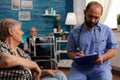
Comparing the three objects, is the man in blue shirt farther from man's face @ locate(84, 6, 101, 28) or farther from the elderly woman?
the elderly woman

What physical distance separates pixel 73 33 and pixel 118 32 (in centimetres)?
296

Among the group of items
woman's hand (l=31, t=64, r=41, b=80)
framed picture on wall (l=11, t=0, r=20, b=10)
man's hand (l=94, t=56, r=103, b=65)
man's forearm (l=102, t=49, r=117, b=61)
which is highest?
framed picture on wall (l=11, t=0, r=20, b=10)

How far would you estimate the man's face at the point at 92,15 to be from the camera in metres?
2.43

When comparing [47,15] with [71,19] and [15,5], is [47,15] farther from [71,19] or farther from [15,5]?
[15,5]

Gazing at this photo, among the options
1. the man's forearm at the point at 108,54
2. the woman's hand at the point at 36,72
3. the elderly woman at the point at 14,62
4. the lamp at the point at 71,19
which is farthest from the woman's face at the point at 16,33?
the lamp at the point at 71,19

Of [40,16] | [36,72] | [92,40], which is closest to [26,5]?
[40,16]

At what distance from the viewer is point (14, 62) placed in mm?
1878

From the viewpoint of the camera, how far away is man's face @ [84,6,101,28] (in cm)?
243

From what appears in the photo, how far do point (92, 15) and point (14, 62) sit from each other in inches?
37.7

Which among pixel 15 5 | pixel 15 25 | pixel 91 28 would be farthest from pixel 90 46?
pixel 15 5

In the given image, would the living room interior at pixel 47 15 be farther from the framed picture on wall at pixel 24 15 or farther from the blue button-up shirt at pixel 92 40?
the blue button-up shirt at pixel 92 40

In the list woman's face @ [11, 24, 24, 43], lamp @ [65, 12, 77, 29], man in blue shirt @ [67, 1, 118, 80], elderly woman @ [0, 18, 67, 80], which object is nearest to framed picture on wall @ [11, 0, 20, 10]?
lamp @ [65, 12, 77, 29]

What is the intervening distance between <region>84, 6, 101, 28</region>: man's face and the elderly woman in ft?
2.01

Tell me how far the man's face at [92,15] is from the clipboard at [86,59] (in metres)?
0.37
